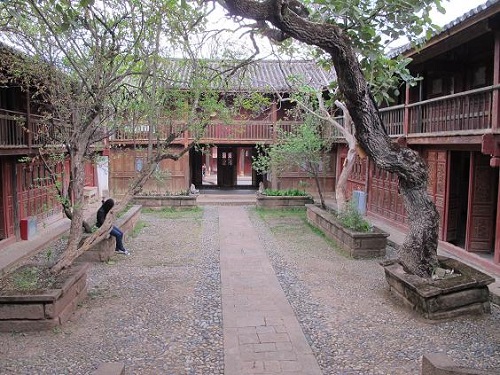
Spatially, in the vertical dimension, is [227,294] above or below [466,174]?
below

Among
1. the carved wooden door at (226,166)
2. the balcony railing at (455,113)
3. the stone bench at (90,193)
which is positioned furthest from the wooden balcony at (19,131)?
the carved wooden door at (226,166)

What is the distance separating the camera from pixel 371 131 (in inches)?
266

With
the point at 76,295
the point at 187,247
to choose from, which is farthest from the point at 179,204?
the point at 76,295

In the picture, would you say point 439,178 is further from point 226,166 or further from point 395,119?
point 226,166

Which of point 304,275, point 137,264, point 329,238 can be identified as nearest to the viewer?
point 304,275

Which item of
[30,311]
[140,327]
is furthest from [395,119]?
[30,311]

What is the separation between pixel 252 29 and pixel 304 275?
5.10 m

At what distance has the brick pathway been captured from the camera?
17.3 ft

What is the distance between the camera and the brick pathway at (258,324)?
5266 millimetres

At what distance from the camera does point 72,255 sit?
7.02 m

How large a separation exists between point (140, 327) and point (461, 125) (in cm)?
831

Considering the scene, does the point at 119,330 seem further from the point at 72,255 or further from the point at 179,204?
the point at 179,204

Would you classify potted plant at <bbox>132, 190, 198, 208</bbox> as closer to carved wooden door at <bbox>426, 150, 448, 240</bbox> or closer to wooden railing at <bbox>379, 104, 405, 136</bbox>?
wooden railing at <bbox>379, 104, 405, 136</bbox>

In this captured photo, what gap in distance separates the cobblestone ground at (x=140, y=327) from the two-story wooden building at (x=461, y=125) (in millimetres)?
6108
